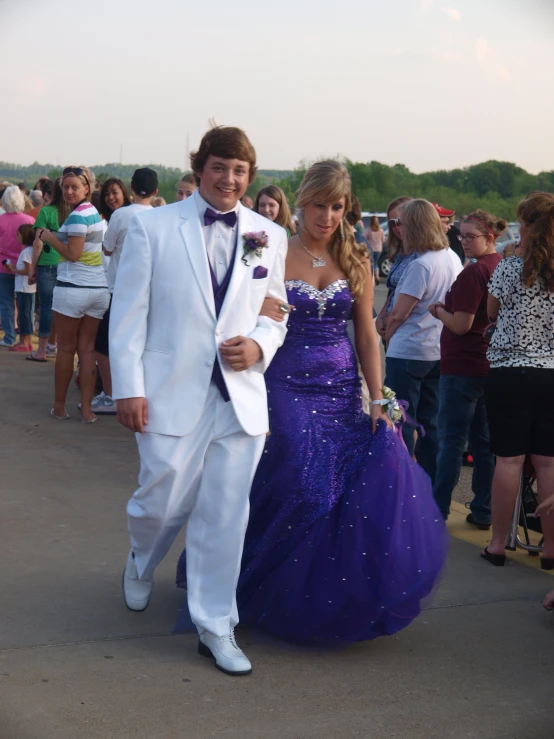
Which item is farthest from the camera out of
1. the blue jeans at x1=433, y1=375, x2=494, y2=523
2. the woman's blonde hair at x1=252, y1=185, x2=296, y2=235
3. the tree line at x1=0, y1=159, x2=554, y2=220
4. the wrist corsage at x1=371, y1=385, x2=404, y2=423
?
the tree line at x1=0, y1=159, x2=554, y2=220

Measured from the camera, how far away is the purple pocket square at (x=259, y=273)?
4.11 metres

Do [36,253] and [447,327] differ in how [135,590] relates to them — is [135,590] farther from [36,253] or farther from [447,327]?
[36,253]

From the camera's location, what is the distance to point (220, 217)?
4.08 metres

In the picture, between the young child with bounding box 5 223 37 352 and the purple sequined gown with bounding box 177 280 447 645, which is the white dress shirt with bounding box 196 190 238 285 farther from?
the young child with bounding box 5 223 37 352

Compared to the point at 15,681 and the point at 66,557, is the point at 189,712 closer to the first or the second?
the point at 15,681

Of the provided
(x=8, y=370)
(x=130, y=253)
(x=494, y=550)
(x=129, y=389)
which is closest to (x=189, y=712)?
(x=129, y=389)

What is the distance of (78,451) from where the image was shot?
7570 mm

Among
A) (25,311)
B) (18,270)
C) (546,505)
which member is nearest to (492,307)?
(546,505)

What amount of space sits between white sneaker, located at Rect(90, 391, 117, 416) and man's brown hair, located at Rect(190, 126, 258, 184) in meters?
5.09

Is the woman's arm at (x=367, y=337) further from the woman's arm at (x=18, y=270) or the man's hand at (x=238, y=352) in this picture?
the woman's arm at (x=18, y=270)

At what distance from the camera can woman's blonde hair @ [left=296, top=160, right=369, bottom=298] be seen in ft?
14.9

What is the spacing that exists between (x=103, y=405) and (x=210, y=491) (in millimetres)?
5220

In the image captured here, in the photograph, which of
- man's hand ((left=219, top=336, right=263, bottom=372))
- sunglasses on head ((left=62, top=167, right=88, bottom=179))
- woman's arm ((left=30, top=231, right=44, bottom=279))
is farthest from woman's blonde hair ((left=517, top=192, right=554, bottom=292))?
woman's arm ((left=30, top=231, right=44, bottom=279))

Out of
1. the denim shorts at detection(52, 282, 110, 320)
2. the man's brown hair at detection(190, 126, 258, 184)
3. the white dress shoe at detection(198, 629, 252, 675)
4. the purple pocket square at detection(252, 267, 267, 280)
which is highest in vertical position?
the man's brown hair at detection(190, 126, 258, 184)
